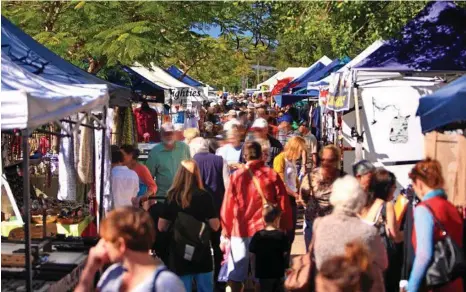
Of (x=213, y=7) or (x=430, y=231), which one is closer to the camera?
(x=430, y=231)

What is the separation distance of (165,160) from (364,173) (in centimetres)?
302

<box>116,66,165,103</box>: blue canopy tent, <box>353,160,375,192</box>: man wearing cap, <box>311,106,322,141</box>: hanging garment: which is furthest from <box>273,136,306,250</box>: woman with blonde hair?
<box>311,106,322,141</box>: hanging garment

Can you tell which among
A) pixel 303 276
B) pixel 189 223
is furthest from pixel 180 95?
pixel 303 276

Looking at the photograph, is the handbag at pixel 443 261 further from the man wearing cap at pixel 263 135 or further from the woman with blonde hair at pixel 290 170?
the man wearing cap at pixel 263 135

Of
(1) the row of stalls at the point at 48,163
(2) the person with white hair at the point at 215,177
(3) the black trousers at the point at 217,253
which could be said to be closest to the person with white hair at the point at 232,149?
(2) the person with white hair at the point at 215,177

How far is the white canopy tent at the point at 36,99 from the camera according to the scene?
420cm

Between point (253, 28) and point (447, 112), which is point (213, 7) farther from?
point (447, 112)

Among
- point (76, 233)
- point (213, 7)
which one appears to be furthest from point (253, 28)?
point (76, 233)

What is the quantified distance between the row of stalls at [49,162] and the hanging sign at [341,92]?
3.32 meters

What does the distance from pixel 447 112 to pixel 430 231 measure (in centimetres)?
196

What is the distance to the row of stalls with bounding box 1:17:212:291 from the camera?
4.70 meters

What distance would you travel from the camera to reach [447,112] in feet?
21.1

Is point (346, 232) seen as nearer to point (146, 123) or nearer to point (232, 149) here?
point (232, 149)

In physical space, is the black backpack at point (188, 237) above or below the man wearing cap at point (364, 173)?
below
